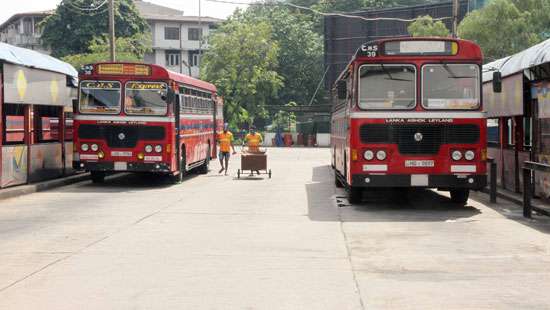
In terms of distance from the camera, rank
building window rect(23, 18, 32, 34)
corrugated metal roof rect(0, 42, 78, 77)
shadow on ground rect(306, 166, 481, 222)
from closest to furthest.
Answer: shadow on ground rect(306, 166, 481, 222)
corrugated metal roof rect(0, 42, 78, 77)
building window rect(23, 18, 32, 34)

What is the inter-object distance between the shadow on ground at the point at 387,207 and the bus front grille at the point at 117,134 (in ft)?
15.5

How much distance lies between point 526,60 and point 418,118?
10.7ft

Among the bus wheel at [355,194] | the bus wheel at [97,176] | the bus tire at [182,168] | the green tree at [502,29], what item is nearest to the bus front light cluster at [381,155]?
the bus wheel at [355,194]

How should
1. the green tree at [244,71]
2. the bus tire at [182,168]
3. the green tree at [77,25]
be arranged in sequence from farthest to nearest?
the green tree at [77,25], the green tree at [244,71], the bus tire at [182,168]

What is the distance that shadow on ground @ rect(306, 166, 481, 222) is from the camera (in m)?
14.9

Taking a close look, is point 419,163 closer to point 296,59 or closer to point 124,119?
point 124,119

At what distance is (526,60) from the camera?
56.3 feet

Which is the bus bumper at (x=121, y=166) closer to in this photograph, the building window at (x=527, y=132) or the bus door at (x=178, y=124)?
the bus door at (x=178, y=124)

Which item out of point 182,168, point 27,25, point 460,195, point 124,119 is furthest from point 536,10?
point 27,25

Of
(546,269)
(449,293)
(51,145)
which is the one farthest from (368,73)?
(51,145)

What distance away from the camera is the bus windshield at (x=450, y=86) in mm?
15680

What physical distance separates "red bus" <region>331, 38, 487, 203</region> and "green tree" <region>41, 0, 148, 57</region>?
61085mm

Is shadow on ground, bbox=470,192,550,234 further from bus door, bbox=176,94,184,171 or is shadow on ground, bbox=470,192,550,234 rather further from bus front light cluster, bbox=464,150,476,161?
bus door, bbox=176,94,184,171

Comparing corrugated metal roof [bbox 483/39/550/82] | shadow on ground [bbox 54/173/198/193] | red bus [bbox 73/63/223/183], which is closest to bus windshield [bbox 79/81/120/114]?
red bus [bbox 73/63/223/183]
